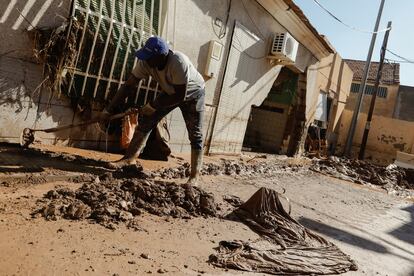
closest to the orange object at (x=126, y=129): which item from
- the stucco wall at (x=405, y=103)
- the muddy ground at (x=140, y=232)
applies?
the muddy ground at (x=140, y=232)

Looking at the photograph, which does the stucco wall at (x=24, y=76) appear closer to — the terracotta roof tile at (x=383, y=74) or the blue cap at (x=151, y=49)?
the blue cap at (x=151, y=49)

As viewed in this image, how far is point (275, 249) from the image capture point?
10.6ft

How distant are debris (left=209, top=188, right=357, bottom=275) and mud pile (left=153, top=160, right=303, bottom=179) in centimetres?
129

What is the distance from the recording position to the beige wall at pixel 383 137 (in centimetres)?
1966

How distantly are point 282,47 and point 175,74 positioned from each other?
17.0 ft

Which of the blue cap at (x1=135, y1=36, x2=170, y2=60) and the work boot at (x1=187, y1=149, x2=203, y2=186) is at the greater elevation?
the blue cap at (x1=135, y1=36, x2=170, y2=60)

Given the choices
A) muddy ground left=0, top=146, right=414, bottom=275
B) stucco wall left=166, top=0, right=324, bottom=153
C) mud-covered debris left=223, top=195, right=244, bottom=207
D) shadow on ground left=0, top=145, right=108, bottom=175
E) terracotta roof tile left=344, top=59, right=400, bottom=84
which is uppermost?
terracotta roof tile left=344, top=59, right=400, bottom=84

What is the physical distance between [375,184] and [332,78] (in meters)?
5.68

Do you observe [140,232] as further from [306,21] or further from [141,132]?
[306,21]

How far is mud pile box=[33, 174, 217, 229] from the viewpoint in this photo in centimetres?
301

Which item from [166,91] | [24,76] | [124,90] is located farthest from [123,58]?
[24,76]

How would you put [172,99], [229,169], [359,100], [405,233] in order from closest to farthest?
1. [172,99]
2. [405,233]
3. [229,169]
4. [359,100]

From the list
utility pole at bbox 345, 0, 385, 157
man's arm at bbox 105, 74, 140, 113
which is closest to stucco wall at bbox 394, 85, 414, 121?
utility pole at bbox 345, 0, 385, 157

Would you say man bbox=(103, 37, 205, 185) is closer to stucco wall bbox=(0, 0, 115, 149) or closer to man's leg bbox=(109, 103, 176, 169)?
man's leg bbox=(109, 103, 176, 169)
